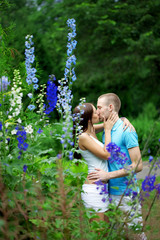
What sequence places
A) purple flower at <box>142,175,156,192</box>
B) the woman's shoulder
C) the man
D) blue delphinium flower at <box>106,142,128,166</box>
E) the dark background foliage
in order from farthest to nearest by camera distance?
the dark background foliage
the woman's shoulder
the man
blue delphinium flower at <box>106,142,128,166</box>
purple flower at <box>142,175,156,192</box>

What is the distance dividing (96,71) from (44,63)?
6.38 m

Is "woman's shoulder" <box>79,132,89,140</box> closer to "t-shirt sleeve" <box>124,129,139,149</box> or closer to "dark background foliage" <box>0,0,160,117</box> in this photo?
"t-shirt sleeve" <box>124,129,139,149</box>

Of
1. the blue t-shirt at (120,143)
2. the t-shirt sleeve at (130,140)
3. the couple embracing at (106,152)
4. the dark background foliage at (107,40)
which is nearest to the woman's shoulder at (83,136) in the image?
the couple embracing at (106,152)

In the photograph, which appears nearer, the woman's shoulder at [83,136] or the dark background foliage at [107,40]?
the woman's shoulder at [83,136]

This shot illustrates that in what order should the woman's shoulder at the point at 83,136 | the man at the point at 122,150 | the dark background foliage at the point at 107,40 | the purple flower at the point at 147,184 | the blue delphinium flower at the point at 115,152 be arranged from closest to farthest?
1. the purple flower at the point at 147,184
2. the blue delphinium flower at the point at 115,152
3. the man at the point at 122,150
4. the woman's shoulder at the point at 83,136
5. the dark background foliage at the point at 107,40

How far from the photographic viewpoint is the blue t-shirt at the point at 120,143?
291 centimetres

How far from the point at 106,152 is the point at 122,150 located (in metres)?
0.19

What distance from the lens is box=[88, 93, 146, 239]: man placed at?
2859 mm

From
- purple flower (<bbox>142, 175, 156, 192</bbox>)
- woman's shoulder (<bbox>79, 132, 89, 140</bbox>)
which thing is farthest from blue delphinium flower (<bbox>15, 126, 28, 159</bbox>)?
purple flower (<bbox>142, 175, 156, 192</bbox>)

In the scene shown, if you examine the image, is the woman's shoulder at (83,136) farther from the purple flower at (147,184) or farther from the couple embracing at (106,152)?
the purple flower at (147,184)

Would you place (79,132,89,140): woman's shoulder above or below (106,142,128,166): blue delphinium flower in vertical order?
below

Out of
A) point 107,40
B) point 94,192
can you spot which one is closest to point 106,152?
point 94,192

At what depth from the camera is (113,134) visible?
10.0 feet

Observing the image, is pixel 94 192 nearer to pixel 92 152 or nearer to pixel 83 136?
pixel 92 152
